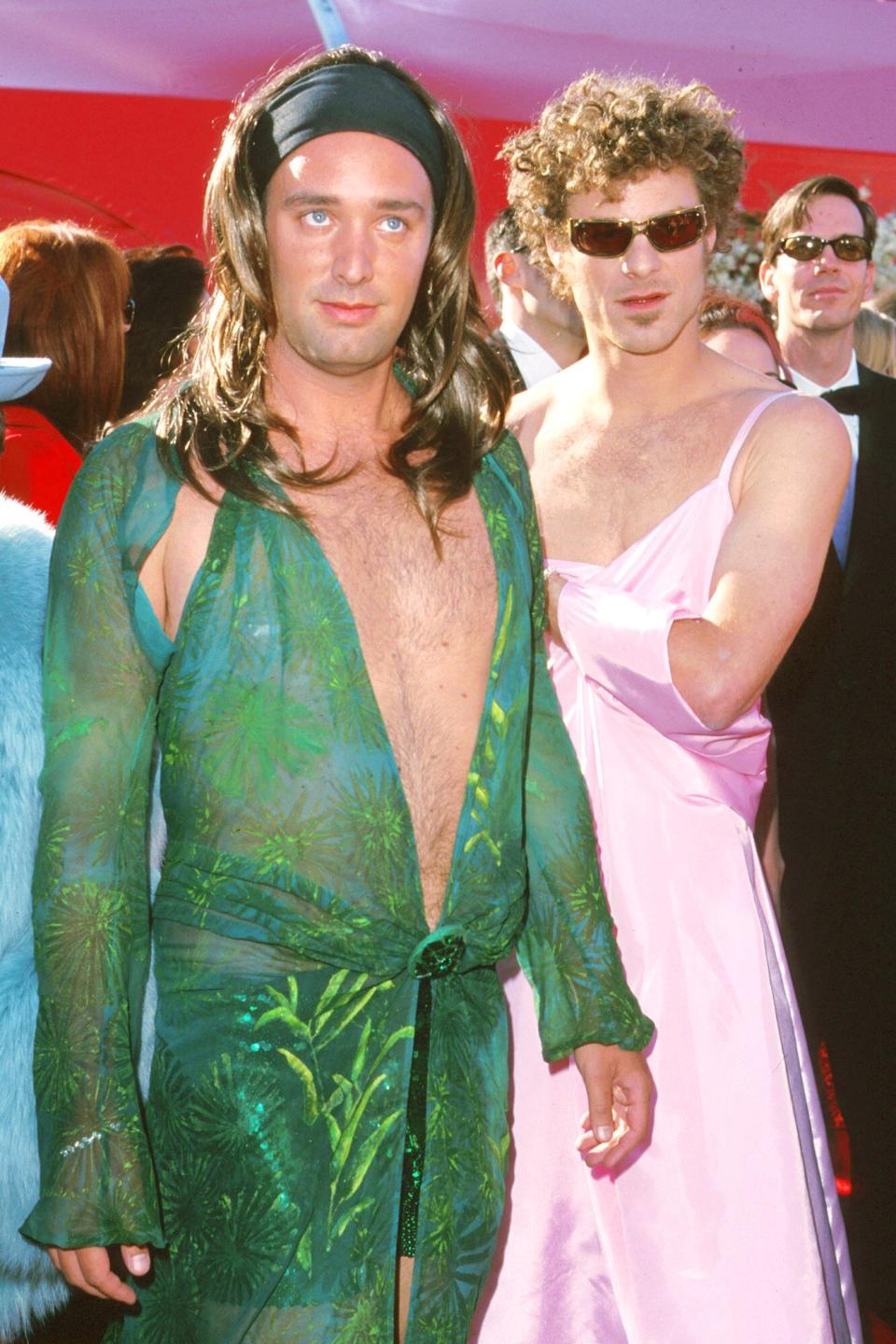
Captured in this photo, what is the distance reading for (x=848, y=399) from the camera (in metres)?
4.27

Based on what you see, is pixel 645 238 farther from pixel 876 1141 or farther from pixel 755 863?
pixel 876 1141

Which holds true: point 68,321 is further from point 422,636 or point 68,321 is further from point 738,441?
point 422,636

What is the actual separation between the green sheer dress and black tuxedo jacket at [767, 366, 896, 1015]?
7.04ft

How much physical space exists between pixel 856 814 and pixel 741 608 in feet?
5.21

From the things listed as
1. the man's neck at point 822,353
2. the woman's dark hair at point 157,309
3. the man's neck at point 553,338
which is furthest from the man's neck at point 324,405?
the man's neck at point 822,353

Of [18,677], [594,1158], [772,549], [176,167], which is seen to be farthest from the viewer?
[176,167]

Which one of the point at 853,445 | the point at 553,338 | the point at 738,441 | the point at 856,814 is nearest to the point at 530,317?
the point at 553,338

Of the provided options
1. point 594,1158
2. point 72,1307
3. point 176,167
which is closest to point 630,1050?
point 594,1158

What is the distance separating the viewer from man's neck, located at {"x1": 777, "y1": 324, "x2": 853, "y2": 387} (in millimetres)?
4746

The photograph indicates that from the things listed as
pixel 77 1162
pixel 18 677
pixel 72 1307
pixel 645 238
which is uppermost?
pixel 645 238

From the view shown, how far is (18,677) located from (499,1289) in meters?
1.48

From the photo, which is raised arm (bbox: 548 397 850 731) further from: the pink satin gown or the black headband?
the black headband

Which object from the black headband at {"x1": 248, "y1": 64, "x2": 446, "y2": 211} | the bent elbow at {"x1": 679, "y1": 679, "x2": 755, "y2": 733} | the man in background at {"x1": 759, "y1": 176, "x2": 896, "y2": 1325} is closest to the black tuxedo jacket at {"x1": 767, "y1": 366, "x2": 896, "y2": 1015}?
the man in background at {"x1": 759, "y1": 176, "x2": 896, "y2": 1325}

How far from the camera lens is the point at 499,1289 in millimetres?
2834
